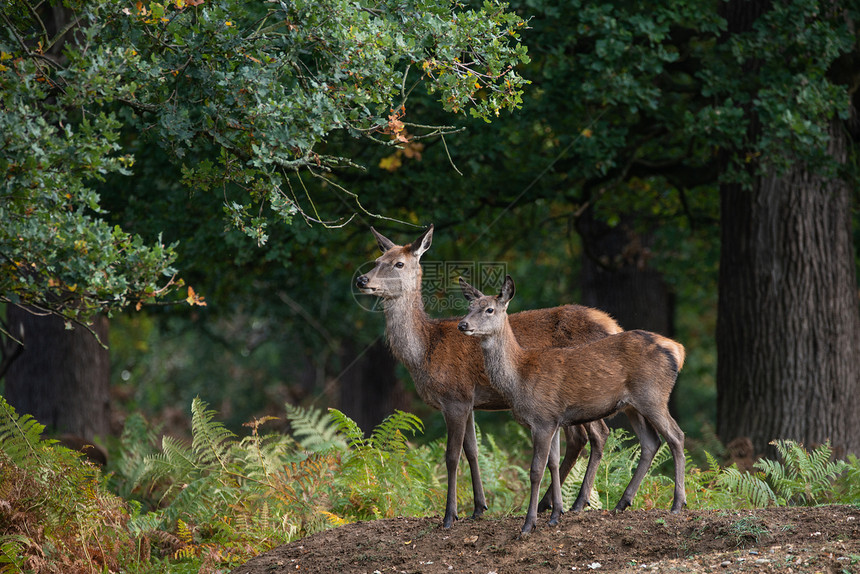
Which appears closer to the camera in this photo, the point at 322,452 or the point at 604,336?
the point at 604,336

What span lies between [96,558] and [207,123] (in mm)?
3674

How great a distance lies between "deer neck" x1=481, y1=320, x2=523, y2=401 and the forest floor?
3.49 ft

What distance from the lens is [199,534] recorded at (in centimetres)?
798

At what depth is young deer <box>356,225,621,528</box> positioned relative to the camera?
7.48 m

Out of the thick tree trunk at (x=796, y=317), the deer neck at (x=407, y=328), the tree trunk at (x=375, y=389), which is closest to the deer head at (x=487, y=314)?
the deer neck at (x=407, y=328)

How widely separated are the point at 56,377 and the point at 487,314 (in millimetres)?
8409

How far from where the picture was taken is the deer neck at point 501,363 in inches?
277

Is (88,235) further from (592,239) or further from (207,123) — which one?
(592,239)

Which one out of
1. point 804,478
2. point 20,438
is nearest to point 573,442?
point 804,478

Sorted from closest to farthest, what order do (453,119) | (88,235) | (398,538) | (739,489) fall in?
(88,235) → (398,538) → (739,489) → (453,119)

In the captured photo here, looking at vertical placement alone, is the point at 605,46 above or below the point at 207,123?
above

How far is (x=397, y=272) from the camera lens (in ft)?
26.1

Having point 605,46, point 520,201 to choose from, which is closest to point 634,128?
point 520,201

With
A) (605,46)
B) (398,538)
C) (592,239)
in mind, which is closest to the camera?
(398,538)
